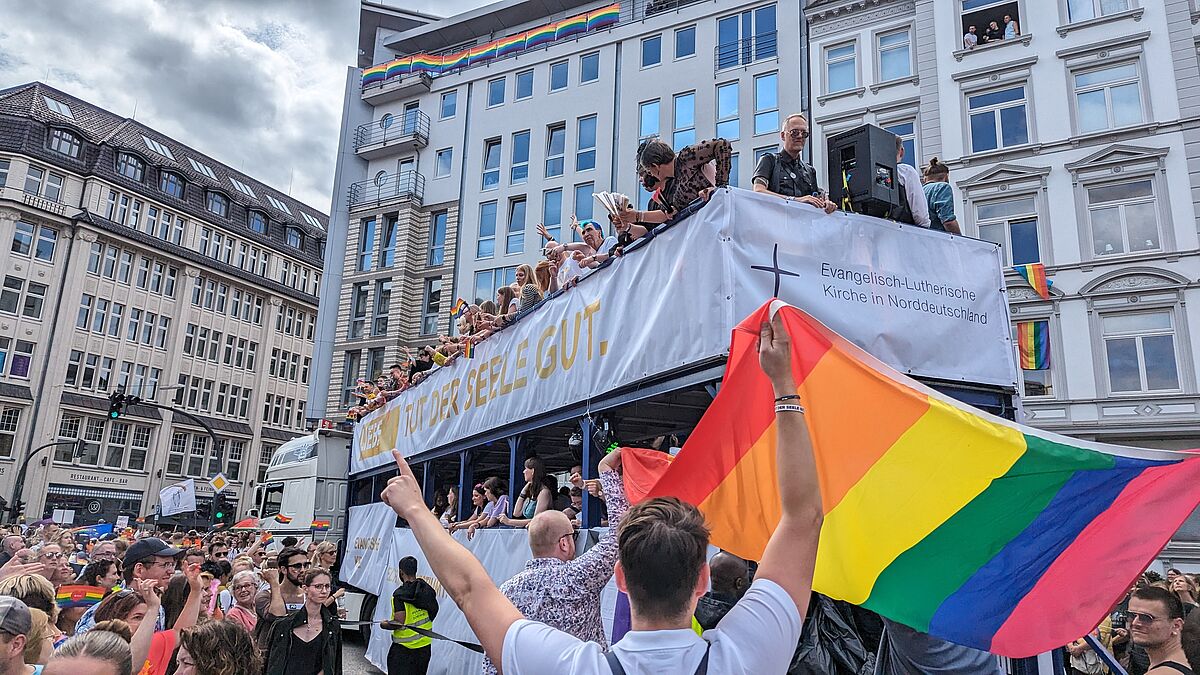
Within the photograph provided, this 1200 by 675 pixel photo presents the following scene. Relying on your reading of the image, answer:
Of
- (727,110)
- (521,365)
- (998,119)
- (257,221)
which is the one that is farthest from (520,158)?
(257,221)

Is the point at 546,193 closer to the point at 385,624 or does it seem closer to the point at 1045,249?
the point at 1045,249

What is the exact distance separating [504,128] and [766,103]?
11545 millimetres

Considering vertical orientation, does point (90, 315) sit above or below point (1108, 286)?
above

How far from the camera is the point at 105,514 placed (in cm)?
4788

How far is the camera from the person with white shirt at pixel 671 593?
197cm

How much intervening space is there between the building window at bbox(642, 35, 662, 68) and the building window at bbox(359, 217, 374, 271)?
1406 centimetres

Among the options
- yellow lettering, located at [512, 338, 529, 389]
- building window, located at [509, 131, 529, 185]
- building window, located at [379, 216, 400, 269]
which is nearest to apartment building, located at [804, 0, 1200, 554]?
yellow lettering, located at [512, 338, 529, 389]

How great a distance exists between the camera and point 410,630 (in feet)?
27.5

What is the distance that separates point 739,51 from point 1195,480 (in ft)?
98.9

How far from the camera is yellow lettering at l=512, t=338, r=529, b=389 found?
9188mm

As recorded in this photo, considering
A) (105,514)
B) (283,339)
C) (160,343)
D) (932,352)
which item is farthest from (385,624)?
(283,339)

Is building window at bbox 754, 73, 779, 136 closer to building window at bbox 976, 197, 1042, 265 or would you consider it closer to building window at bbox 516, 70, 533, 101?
building window at bbox 976, 197, 1042, 265

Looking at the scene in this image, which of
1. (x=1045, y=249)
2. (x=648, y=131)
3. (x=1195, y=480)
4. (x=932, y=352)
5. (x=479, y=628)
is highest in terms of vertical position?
(x=648, y=131)

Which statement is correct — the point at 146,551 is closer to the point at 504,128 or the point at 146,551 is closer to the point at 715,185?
the point at 715,185
